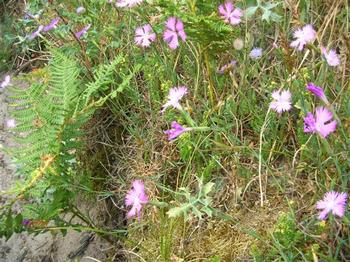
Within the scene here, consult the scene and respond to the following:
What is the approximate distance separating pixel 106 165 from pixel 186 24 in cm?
66

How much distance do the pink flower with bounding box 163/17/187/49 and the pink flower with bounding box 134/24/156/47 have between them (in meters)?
0.17

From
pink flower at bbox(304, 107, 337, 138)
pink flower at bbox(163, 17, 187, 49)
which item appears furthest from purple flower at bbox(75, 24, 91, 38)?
pink flower at bbox(304, 107, 337, 138)

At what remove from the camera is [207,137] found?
1.67 meters

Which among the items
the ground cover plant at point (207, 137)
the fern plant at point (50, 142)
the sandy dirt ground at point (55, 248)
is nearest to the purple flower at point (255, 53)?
the ground cover plant at point (207, 137)

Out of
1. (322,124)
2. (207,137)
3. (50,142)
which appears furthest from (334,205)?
(50,142)

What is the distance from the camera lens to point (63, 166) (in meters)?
1.73

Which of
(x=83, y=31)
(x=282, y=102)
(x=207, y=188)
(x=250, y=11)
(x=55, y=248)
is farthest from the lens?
(x=83, y=31)

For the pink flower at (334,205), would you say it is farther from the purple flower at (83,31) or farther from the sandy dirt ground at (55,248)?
the purple flower at (83,31)

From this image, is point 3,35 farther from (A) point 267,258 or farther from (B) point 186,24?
(A) point 267,258

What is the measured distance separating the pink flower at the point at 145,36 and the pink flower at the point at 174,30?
0.17 meters

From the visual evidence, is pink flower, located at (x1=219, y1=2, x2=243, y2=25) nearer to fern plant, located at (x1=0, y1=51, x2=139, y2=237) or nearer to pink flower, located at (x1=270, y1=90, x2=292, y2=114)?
pink flower, located at (x1=270, y1=90, x2=292, y2=114)

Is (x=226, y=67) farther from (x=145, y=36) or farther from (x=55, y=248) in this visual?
(x=55, y=248)

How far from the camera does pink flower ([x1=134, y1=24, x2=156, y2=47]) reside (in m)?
1.83

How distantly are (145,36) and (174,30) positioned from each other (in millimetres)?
230
